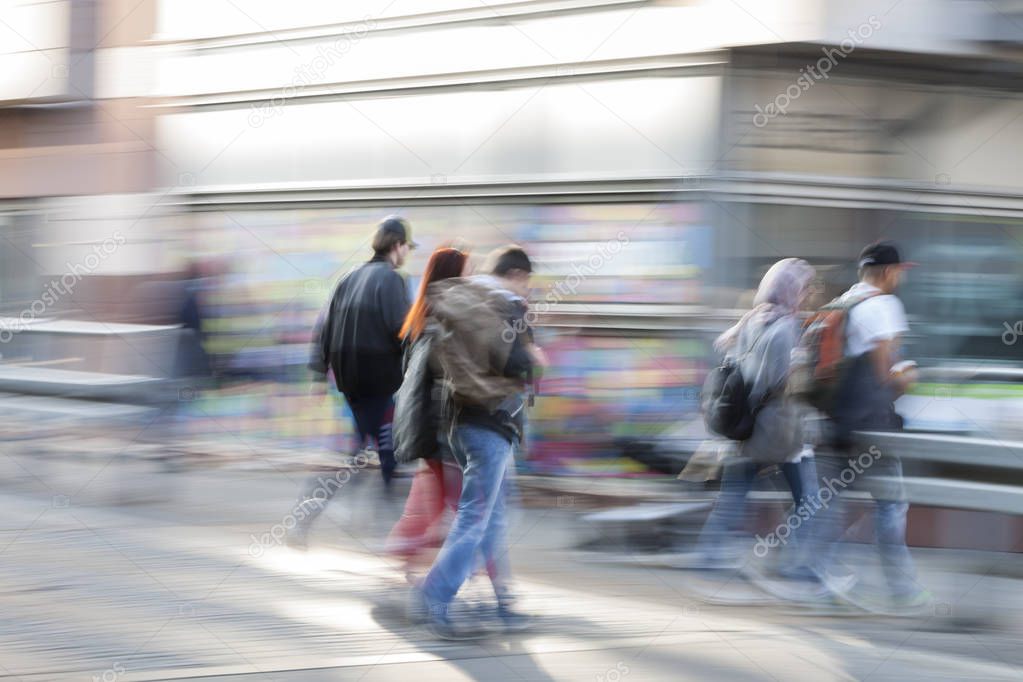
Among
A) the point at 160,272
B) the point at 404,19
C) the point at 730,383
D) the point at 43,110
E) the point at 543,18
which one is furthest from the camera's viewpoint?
the point at 43,110

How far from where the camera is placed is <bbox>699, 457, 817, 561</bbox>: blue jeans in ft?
20.7

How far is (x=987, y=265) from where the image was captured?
29.3 feet

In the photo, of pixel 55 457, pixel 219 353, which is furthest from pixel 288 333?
pixel 55 457

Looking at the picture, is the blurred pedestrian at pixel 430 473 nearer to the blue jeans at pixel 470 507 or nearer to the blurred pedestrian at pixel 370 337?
the blue jeans at pixel 470 507

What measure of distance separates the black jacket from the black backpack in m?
1.80

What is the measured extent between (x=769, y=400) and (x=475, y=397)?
1.53 meters

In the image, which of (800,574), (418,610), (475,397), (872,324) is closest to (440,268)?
(475,397)

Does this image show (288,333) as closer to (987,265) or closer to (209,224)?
(209,224)

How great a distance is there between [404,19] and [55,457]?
4597 mm

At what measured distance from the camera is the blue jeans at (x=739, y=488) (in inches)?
249

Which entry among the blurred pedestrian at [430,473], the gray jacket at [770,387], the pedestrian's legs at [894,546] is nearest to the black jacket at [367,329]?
the blurred pedestrian at [430,473]

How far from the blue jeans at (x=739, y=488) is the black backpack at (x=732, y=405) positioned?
0.17 metres

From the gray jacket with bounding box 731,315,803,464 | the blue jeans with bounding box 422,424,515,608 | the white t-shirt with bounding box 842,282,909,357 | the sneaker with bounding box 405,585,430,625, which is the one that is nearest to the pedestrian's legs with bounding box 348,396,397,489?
the sneaker with bounding box 405,585,430,625

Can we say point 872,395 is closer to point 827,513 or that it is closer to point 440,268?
point 827,513
